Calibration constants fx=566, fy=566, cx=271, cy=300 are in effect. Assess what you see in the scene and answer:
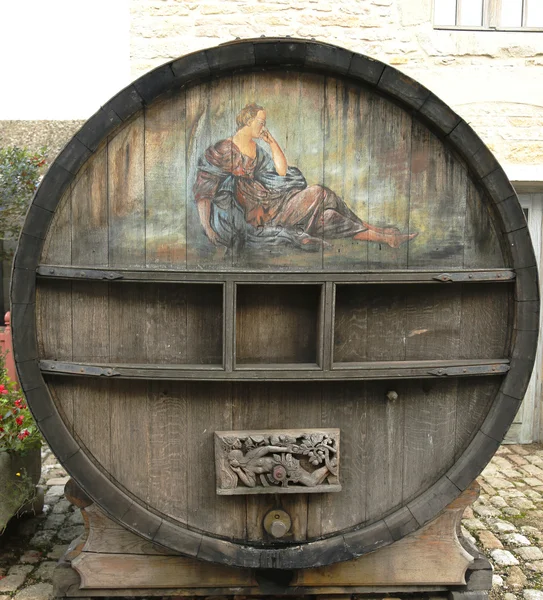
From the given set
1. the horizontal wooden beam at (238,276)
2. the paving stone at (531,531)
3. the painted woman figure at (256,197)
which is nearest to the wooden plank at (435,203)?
the horizontal wooden beam at (238,276)

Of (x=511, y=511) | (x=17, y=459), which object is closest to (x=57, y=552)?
(x=17, y=459)

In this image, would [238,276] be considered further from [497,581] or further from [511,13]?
[511,13]

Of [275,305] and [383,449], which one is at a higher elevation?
[275,305]

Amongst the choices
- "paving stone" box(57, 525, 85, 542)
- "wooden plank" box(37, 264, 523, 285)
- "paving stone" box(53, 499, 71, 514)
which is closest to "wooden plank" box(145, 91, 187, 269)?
"wooden plank" box(37, 264, 523, 285)

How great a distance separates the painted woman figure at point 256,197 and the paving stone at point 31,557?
221 centimetres

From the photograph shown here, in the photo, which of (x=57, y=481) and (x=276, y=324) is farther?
(x=57, y=481)

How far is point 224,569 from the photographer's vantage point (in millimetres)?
2730

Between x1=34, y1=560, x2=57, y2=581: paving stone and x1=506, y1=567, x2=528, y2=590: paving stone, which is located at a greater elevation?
x1=34, y1=560, x2=57, y2=581: paving stone

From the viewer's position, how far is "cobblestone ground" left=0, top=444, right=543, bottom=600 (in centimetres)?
300

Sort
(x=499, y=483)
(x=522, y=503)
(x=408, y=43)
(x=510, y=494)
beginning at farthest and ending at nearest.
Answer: (x=408, y=43) < (x=499, y=483) < (x=510, y=494) < (x=522, y=503)

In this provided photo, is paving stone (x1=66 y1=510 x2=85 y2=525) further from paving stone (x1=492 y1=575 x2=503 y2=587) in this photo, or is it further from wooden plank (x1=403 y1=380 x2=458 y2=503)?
paving stone (x1=492 y1=575 x2=503 y2=587)

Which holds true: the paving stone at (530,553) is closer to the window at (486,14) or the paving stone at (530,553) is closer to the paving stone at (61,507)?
the paving stone at (61,507)

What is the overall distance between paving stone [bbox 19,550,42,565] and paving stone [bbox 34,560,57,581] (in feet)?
0.20

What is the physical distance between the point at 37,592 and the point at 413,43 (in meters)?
4.85
